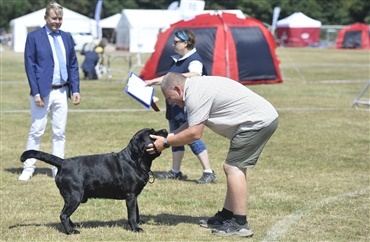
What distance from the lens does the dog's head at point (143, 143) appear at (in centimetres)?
582

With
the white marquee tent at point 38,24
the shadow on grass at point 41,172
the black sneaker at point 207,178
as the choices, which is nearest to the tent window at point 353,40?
the white marquee tent at point 38,24

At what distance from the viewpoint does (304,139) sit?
1173cm

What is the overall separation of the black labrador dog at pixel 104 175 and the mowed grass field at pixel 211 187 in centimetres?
31

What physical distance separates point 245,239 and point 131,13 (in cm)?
4639

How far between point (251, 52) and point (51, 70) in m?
14.4

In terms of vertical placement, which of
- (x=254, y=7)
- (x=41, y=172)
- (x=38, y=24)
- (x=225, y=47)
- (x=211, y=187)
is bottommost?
(x=254, y=7)

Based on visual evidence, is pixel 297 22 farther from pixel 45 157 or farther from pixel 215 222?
pixel 45 157

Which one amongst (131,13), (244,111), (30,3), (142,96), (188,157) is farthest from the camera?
(30,3)

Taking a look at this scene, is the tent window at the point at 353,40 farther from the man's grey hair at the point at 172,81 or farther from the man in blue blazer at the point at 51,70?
the man's grey hair at the point at 172,81

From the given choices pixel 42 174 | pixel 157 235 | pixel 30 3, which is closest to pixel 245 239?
pixel 157 235

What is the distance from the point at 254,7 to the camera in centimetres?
8138

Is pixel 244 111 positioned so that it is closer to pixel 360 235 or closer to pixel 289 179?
pixel 360 235

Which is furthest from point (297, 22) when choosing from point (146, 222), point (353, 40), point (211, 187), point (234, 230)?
point (234, 230)

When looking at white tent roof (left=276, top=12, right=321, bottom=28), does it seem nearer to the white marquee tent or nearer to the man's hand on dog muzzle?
the white marquee tent
